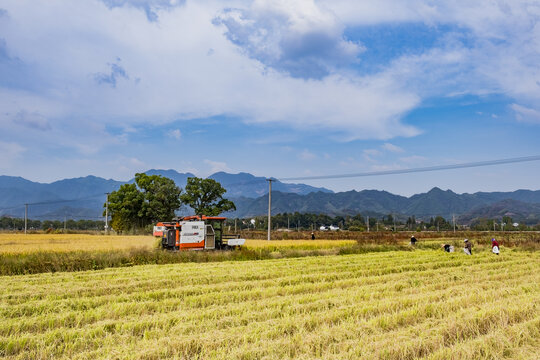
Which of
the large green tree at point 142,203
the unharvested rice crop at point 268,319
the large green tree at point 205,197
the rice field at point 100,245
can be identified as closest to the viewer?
the unharvested rice crop at point 268,319

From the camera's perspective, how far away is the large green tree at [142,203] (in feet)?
242

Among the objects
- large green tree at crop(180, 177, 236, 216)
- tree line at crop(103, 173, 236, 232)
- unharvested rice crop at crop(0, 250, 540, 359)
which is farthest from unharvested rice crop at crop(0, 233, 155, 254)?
large green tree at crop(180, 177, 236, 216)

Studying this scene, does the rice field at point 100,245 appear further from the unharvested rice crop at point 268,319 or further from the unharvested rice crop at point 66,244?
the unharvested rice crop at point 268,319

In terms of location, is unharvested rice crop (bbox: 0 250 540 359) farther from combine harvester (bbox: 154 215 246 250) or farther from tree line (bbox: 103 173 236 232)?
tree line (bbox: 103 173 236 232)

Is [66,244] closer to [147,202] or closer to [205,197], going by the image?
[147,202]

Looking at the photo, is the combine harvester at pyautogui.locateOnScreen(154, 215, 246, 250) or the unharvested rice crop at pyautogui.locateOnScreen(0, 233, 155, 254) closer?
the unharvested rice crop at pyautogui.locateOnScreen(0, 233, 155, 254)

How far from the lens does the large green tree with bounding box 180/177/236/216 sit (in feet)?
271

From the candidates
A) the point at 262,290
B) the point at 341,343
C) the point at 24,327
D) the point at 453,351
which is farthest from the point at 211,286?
the point at 453,351

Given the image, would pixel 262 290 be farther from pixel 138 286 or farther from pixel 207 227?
pixel 207 227

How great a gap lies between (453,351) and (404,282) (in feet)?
23.4

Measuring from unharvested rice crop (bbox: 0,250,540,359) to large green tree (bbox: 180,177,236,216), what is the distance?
6947 cm

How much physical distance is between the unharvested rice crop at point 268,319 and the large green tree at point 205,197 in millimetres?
69467

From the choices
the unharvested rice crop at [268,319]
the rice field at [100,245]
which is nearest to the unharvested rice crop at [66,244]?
the rice field at [100,245]

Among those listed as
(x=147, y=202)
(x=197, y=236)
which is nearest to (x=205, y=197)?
(x=147, y=202)
